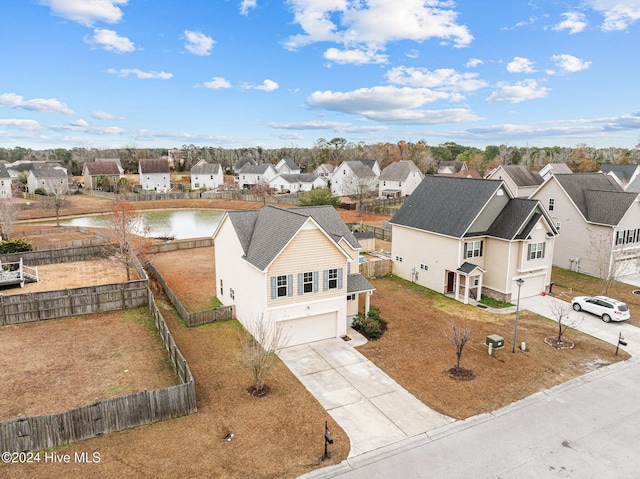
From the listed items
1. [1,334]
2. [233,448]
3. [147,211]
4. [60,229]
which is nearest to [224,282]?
[1,334]

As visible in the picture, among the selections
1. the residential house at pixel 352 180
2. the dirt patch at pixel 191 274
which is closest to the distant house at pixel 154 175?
the residential house at pixel 352 180

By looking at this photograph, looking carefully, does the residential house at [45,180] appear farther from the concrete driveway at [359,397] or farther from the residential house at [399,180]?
the concrete driveway at [359,397]

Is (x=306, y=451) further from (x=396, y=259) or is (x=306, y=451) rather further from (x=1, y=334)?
(x=396, y=259)

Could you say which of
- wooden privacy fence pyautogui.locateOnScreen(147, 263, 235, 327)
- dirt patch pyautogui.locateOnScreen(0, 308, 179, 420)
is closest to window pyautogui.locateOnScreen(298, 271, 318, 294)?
A: wooden privacy fence pyautogui.locateOnScreen(147, 263, 235, 327)

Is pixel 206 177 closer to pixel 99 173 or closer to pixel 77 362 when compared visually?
pixel 99 173

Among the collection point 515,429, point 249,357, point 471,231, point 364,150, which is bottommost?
point 515,429

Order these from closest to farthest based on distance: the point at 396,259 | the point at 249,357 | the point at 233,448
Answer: the point at 233,448, the point at 249,357, the point at 396,259

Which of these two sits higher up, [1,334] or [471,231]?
[471,231]
